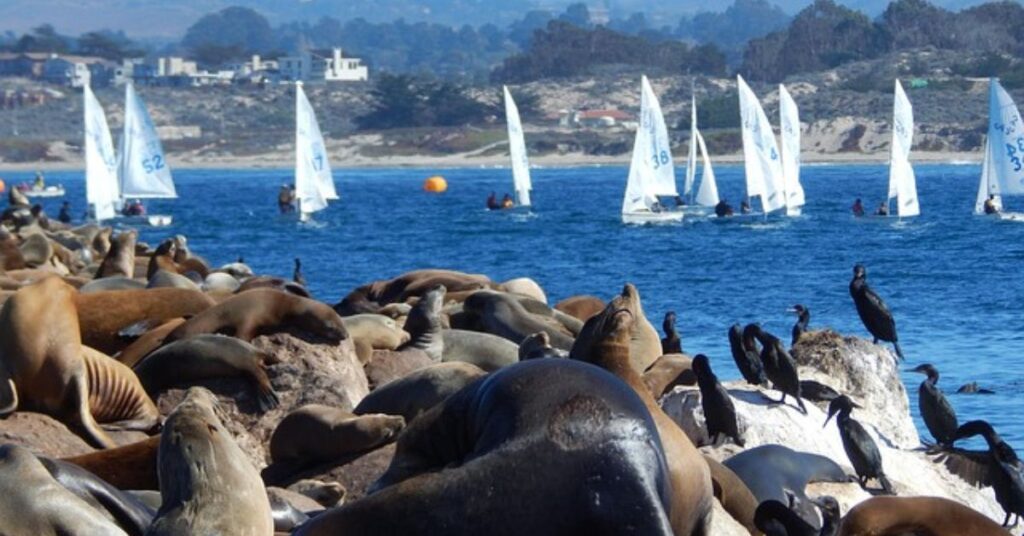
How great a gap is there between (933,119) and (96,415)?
12898 centimetres

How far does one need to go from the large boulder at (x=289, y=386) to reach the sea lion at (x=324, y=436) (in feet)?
2.61

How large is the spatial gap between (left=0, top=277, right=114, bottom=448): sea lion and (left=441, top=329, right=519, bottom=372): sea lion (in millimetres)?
3045

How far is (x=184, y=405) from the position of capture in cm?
544

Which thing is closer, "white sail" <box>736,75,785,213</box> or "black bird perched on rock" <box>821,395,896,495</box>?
"black bird perched on rock" <box>821,395,896,495</box>

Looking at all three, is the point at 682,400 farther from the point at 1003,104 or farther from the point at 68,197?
the point at 68,197

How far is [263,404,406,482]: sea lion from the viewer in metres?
8.66

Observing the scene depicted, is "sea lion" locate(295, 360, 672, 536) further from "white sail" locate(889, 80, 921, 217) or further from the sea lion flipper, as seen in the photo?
"white sail" locate(889, 80, 921, 217)

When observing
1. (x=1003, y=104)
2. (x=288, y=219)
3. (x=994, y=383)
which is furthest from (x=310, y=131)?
(x=994, y=383)

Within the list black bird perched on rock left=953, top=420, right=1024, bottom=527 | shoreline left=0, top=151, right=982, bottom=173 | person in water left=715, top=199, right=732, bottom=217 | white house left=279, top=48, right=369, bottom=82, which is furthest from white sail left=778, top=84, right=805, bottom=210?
white house left=279, top=48, right=369, bottom=82

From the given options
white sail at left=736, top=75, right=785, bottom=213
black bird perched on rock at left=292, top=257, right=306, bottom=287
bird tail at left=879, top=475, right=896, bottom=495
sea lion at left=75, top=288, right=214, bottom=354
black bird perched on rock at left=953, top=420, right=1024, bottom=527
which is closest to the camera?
bird tail at left=879, top=475, right=896, bottom=495

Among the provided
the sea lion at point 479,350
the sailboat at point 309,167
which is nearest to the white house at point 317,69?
the sailboat at point 309,167

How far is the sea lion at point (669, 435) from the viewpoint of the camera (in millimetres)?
5902

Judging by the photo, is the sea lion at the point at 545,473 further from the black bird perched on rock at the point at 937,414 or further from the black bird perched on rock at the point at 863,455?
the black bird perched on rock at the point at 937,414

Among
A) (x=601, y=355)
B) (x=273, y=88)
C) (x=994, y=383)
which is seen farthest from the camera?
(x=273, y=88)
